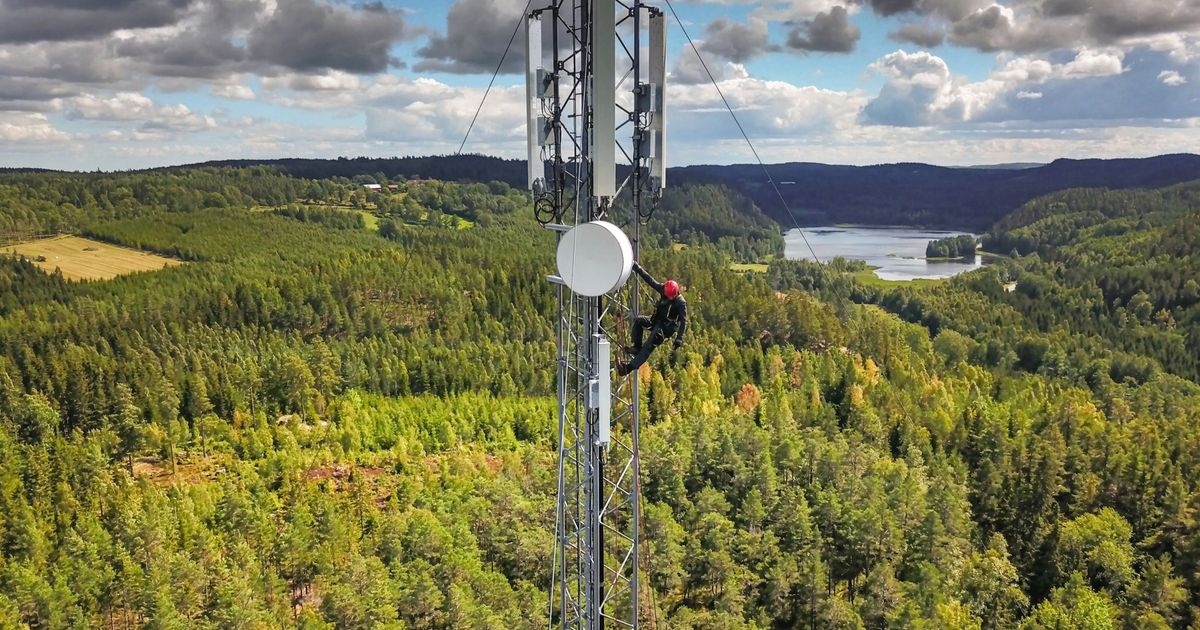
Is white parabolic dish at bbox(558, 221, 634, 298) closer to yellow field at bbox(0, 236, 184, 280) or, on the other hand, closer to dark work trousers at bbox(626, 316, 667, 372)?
dark work trousers at bbox(626, 316, 667, 372)

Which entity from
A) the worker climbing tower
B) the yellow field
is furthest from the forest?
the worker climbing tower

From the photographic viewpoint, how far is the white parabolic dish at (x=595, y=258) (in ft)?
45.6

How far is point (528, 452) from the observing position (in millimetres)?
53625

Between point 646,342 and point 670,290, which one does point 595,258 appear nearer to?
point 670,290

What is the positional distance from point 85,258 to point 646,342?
148 m

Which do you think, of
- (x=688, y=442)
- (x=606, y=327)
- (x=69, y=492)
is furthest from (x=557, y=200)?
(x=69, y=492)

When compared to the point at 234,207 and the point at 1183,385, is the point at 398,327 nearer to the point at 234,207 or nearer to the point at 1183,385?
the point at 1183,385

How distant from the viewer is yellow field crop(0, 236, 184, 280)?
125812 mm

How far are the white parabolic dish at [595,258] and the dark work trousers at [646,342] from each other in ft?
3.53

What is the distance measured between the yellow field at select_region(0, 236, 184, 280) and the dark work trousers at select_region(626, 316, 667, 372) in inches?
5051

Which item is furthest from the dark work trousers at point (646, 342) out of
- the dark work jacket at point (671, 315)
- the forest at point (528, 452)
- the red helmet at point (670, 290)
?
the forest at point (528, 452)

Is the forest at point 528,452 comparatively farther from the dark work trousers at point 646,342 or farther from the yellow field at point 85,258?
the dark work trousers at point 646,342

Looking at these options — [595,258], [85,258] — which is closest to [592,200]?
[595,258]

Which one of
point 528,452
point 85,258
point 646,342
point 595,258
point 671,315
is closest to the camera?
point 595,258
